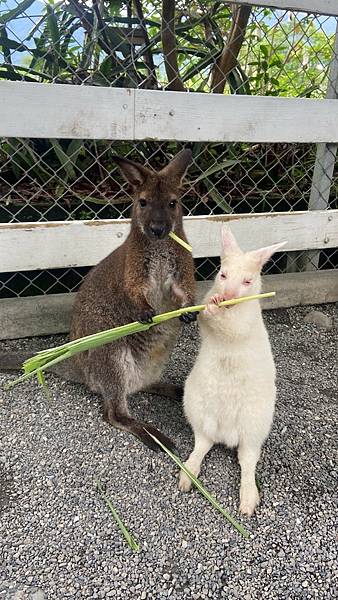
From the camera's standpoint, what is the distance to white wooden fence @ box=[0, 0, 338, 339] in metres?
3.07

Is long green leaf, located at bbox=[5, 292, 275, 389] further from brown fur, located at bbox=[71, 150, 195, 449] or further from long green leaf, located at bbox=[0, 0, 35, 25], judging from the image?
long green leaf, located at bbox=[0, 0, 35, 25]

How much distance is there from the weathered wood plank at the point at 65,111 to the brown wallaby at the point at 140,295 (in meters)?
0.59

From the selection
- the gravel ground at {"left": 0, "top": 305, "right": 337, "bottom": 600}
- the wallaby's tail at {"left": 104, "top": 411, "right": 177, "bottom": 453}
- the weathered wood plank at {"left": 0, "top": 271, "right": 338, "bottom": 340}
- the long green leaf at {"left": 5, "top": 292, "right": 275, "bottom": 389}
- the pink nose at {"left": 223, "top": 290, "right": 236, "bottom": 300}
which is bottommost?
the gravel ground at {"left": 0, "top": 305, "right": 337, "bottom": 600}

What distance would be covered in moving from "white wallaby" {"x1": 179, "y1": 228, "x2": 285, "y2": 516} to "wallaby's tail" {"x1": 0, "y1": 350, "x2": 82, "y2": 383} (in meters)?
0.85

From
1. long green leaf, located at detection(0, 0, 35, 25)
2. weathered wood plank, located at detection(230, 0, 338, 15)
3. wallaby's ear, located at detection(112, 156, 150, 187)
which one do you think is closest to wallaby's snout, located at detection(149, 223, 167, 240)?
wallaby's ear, located at detection(112, 156, 150, 187)

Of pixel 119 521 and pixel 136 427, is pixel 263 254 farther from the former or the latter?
pixel 119 521

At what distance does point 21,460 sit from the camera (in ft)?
8.47

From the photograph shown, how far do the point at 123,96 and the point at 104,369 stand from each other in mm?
1484

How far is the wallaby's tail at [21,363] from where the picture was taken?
10.1 feet

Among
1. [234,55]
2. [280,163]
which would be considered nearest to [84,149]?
[234,55]

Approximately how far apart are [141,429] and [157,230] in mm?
939

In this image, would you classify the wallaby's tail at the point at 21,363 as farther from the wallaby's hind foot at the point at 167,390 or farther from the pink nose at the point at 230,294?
the pink nose at the point at 230,294

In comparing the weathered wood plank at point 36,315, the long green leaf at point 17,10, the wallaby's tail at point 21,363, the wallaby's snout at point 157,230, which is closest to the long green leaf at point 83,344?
the wallaby's snout at point 157,230

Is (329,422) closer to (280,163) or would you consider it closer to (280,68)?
(280,163)
